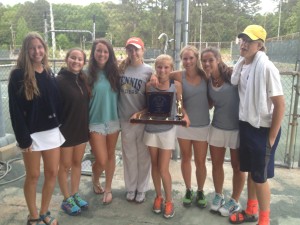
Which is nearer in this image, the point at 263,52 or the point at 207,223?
the point at 263,52

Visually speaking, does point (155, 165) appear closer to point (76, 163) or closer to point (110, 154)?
point (110, 154)

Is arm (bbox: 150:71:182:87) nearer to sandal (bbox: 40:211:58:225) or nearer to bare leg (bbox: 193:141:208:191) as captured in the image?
bare leg (bbox: 193:141:208:191)

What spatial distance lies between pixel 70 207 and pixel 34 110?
46.5 inches

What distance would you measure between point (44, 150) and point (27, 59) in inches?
30.9

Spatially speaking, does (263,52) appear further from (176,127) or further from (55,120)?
(55,120)

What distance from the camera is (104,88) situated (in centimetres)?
314

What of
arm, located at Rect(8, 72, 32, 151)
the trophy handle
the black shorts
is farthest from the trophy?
arm, located at Rect(8, 72, 32, 151)

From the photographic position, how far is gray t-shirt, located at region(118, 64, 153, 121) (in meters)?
3.21

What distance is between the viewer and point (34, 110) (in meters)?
2.58

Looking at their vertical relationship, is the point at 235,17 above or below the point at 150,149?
above

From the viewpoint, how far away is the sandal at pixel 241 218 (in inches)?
122

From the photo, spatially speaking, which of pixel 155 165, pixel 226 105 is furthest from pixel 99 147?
pixel 226 105

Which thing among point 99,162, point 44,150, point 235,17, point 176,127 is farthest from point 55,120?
point 235,17

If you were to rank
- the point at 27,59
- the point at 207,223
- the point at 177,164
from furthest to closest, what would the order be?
the point at 177,164 → the point at 207,223 → the point at 27,59
